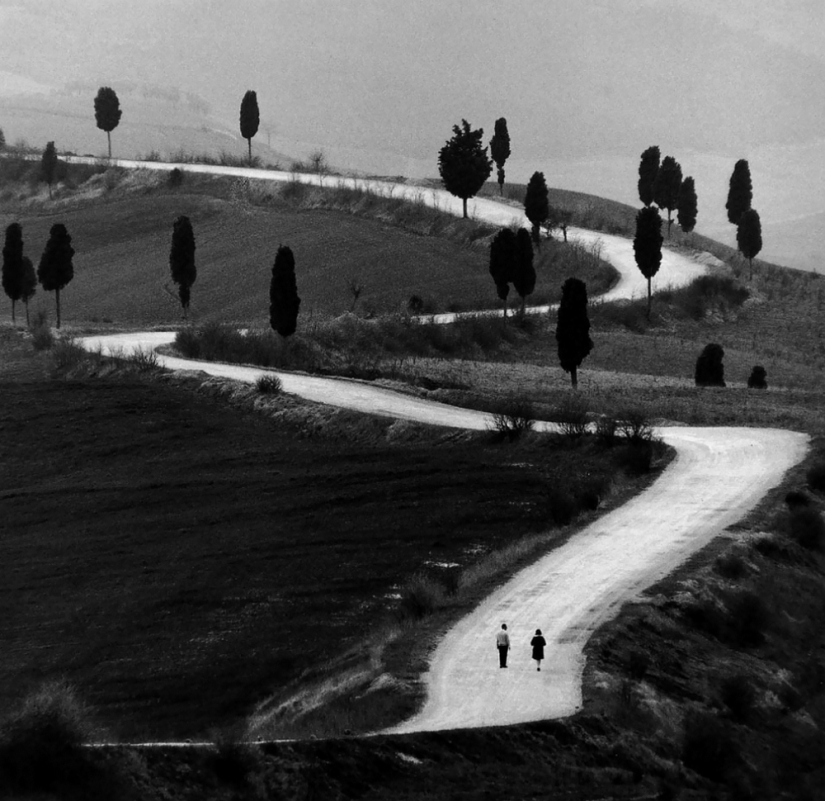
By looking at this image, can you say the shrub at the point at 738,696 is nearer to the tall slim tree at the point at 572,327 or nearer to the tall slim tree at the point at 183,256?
the tall slim tree at the point at 572,327

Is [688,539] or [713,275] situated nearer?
[688,539]

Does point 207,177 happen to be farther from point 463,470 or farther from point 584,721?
point 584,721

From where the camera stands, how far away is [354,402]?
47906 millimetres

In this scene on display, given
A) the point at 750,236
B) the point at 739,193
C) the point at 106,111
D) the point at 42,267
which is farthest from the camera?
the point at 106,111

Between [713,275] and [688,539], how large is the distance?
188 feet

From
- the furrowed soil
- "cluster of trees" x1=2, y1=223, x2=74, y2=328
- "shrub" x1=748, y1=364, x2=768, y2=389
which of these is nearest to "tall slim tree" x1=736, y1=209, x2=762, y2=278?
Result: "shrub" x1=748, y1=364, x2=768, y2=389

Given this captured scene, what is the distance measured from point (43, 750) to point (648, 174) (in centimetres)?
8855

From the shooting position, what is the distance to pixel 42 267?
77.1 meters

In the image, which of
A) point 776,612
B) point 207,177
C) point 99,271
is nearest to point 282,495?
point 776,612

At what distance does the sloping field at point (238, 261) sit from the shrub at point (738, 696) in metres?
50.9

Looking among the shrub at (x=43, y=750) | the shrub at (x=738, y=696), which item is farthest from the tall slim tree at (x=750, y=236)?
the shrub at (x=43, y=750)

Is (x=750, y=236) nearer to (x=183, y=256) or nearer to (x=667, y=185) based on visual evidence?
(x=667, y=185)

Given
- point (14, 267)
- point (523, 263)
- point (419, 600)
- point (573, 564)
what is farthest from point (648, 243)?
point (419, 600)

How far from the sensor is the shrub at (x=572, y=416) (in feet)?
137
